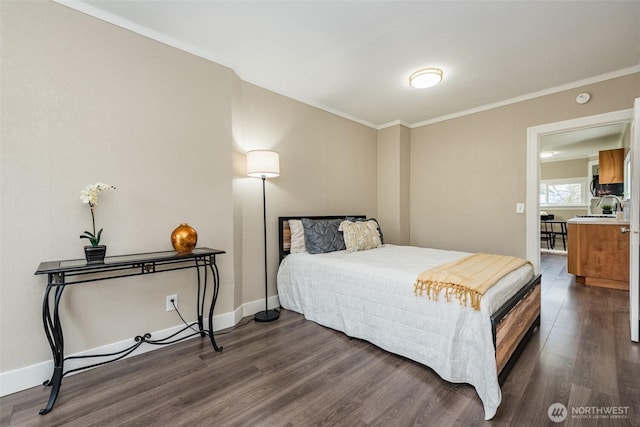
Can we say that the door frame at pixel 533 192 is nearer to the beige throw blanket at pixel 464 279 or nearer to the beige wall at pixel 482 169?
the beige wall at pixel 482 169

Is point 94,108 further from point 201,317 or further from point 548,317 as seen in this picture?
point 548,317

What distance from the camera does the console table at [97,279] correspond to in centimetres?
168

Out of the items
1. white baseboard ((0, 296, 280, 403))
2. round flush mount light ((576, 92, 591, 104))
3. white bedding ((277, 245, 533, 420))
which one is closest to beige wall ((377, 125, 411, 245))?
white bedding ((277, 245, 533, 420))

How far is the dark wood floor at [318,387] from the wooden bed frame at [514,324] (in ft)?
0.28

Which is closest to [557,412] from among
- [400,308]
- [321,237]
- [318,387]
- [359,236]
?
[400,308]

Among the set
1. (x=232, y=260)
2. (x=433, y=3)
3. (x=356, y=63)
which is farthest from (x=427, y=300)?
(x=356, y=63)

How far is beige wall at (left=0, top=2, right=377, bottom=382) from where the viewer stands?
1788 millimetres

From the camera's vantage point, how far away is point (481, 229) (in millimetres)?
3916

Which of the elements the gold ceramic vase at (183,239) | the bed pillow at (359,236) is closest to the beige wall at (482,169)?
the bed pillow at (359,236)

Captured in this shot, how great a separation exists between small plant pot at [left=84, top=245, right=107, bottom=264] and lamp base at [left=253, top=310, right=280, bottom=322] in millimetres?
1496

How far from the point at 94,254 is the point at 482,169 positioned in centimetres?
427

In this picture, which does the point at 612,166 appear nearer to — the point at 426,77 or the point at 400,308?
the point at 426,77

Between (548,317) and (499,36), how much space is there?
2.66m

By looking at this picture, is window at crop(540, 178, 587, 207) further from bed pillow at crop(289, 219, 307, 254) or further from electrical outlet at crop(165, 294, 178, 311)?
electrical outlet at crop(165, 294, 178, 311)
